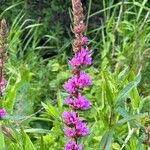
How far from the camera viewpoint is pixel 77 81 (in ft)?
5.77

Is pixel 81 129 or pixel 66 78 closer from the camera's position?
pixel 81 129

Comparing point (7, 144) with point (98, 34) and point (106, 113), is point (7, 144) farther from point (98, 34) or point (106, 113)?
point (98, 34)

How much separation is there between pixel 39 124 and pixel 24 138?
176cm

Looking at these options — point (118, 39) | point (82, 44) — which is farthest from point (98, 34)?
point (82, 44)

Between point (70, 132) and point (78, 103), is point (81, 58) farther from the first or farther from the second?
point (70, 132)

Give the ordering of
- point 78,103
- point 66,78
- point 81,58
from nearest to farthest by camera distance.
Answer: point 81,58 → point 78,103 → point 66,78

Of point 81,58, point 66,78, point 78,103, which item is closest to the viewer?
point 81,58

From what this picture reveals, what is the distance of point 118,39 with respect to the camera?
4.86m

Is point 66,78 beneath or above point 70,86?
beneath

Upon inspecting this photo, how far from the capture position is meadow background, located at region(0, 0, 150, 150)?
202 cm

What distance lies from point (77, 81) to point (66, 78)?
7.62ft

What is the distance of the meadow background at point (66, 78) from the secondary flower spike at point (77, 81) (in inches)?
4.4

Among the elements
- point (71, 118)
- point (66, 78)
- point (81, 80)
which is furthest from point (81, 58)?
point (66, 78)

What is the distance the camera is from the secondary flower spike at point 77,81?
1665 mm
